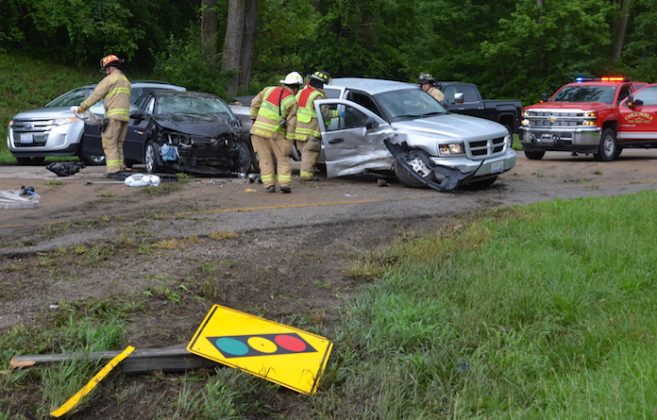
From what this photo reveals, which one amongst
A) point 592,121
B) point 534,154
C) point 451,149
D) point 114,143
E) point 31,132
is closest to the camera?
point 451,149

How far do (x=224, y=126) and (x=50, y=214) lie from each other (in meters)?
4.99

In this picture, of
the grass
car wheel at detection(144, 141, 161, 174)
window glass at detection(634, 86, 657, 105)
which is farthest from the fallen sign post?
window glass at detection(634, 86, 657, 105)

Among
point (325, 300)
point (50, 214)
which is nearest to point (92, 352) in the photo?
point (325, 300)

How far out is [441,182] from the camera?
12.2 m

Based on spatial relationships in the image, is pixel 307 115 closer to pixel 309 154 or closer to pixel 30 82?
pixel 309 154

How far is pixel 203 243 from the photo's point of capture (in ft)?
25.3

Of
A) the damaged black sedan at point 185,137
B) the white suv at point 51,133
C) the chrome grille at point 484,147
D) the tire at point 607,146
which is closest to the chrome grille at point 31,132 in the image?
the white suv at point 51,133

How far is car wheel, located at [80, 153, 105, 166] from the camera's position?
17062 millimetres

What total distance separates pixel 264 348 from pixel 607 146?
1555cm

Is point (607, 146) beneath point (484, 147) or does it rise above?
beneath

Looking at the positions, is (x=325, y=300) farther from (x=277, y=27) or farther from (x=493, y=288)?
(x=277, y=27)

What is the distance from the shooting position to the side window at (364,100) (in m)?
13.5

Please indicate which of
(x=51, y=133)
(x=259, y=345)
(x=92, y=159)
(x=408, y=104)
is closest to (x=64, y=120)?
(x=51, y=133)

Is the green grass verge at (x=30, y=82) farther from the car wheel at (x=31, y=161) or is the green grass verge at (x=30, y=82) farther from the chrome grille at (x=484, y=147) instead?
the chrome grille at (x=484, y=147)
